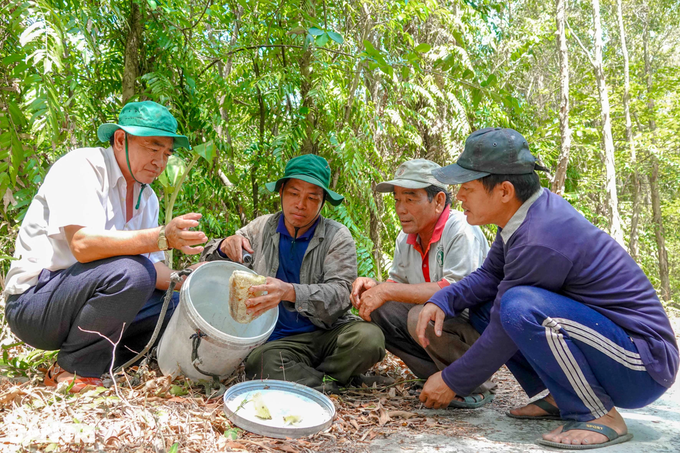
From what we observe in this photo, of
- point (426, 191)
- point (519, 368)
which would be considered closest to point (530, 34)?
point (426, 191)

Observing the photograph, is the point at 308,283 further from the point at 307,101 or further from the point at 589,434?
the point at 307,101

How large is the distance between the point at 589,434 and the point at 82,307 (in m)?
2.34

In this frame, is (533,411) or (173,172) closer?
(533,411)

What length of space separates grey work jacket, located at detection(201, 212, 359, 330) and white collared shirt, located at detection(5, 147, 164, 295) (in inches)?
27.8

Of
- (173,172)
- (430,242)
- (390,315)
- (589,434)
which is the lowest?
(589,434)

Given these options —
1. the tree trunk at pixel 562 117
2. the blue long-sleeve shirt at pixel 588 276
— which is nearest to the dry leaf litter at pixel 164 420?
the blue long-sleeve shirt at pixel 588 276

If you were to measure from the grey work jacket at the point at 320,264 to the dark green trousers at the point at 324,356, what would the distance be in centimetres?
12

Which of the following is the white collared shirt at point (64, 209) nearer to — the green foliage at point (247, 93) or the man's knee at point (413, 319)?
the green foliage at point (247, 93)

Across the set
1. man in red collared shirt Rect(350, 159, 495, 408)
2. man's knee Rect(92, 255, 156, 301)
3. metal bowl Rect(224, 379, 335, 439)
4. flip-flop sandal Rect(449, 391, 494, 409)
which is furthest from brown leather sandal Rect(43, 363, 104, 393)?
flip-flop sandal Rect(449, 391, 494, 409)

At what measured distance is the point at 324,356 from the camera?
298 cm

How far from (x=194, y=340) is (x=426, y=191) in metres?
1.53

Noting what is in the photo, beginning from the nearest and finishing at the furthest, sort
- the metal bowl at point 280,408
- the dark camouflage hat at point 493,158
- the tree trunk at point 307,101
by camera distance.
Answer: the metal bowl at point 280,408 < the dark camouflage hat at point 493,158 < the tree trunk at point 307,101

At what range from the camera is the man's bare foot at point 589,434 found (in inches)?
77.0

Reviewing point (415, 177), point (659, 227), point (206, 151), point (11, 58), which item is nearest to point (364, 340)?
point (415, 177)
